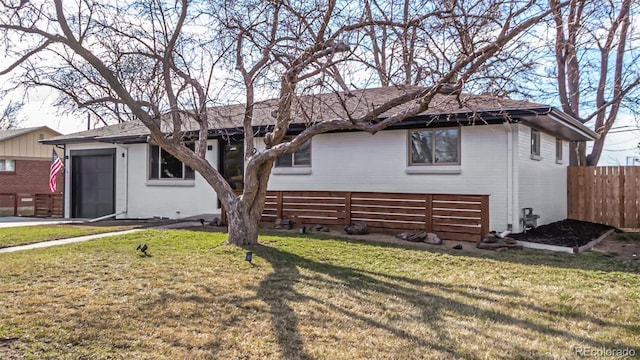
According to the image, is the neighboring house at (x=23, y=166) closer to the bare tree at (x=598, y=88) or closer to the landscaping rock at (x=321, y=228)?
the landscaping rock at (x=321, y=228)

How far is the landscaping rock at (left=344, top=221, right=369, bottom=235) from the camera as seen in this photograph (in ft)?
33.8

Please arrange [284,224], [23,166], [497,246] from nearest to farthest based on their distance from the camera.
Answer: [497,246], [284,224], [23,166]

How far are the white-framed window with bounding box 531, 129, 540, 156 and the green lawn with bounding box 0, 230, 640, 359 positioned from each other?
166 inches

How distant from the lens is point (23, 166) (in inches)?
1009

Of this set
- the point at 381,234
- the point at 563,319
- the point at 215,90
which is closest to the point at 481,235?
the point at 381,234

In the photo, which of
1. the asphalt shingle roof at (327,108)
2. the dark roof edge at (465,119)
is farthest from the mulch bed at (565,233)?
the asphalt shingle roof at (327,108)

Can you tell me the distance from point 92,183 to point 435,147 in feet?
40.4

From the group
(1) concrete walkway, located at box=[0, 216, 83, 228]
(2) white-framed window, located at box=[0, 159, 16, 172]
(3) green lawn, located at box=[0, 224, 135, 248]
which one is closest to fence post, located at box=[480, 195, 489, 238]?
(3) green lawn, located at box=[0, 224, 135, 248]

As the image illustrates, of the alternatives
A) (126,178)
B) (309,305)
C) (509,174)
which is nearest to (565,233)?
(509,174)

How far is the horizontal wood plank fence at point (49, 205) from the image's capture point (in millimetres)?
17359

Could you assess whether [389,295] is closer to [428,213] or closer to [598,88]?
[428,213]

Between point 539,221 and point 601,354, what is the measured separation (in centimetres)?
891

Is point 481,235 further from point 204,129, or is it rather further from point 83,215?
point 83,215

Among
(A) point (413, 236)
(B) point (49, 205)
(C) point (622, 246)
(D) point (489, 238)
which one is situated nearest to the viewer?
(D) point (489, 238)
